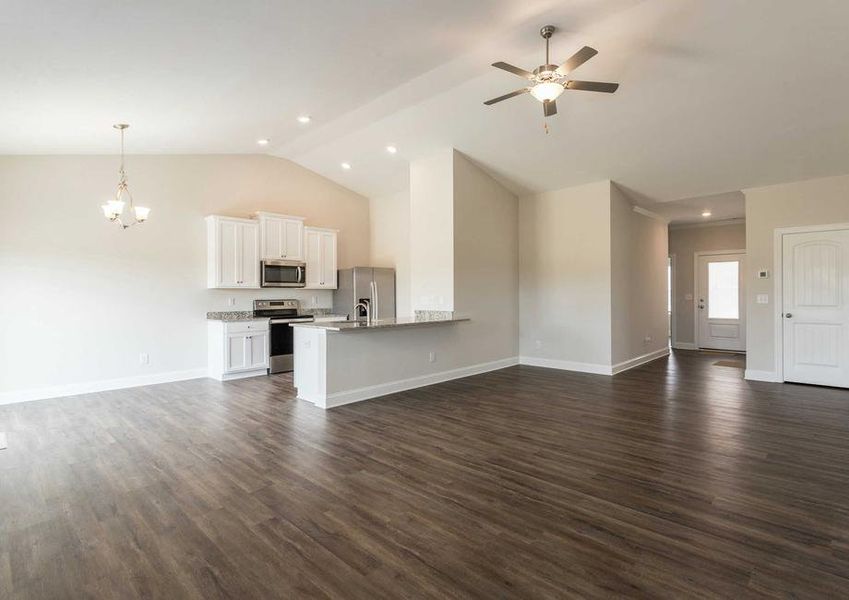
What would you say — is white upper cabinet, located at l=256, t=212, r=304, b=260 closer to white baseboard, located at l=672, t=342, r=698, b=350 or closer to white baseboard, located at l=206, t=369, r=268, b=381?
white baseboard, located at l=206, t=369, r=268, b=381

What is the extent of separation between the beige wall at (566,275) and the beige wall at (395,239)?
6.78 feet

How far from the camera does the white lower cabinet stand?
6289 millimetres

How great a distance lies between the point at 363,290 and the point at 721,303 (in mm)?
7420

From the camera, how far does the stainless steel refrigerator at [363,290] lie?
7.64 m

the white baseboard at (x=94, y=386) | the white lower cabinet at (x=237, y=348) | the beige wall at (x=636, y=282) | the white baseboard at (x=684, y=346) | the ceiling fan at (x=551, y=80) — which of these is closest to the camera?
the ceiling fan at (x=551, y=80)

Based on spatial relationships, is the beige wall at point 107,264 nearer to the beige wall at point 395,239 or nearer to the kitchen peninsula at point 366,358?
the beige wall at point 395,239

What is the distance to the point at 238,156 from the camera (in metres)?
6.99

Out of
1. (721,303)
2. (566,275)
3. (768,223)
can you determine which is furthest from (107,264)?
(721,303)

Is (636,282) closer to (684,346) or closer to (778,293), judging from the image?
(778,293)

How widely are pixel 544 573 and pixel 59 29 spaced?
4.12 metres

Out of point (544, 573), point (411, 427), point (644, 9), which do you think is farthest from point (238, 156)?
point (544, 573)

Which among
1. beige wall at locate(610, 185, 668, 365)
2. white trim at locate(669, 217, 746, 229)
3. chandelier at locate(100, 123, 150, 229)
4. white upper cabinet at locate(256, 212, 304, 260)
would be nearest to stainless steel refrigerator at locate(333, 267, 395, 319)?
white upper cabinet at locate(256, 212, 304, 260)

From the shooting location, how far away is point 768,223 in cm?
605

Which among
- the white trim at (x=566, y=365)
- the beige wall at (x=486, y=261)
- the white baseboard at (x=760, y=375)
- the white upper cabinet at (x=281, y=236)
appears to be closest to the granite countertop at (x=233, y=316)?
the white upper cabinet at (x=281, y=236)
